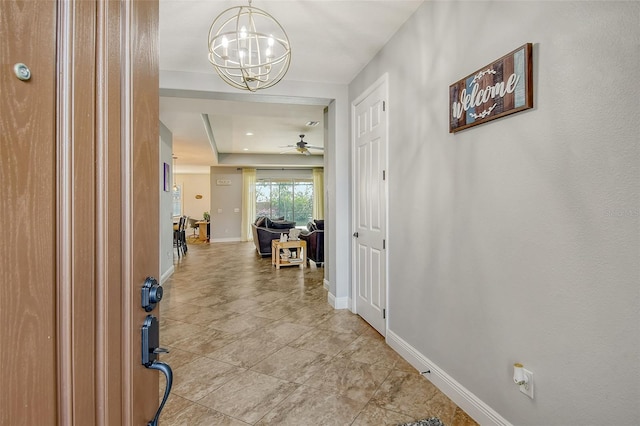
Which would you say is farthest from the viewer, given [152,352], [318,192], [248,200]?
[318,192]

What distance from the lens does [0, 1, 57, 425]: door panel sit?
0.37 m

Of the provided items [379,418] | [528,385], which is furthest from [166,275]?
[528,385]

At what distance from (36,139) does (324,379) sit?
2407mm

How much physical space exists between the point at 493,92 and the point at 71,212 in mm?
1907

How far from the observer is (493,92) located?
1.73 metres

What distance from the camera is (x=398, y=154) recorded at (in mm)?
2771

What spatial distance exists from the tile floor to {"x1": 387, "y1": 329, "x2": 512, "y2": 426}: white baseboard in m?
0.05

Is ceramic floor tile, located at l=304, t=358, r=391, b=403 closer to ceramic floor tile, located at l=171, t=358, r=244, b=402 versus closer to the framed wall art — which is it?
ceramic floor tile, located at l=171, t=358, r=244, b=402

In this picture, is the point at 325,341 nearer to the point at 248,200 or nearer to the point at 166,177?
the point at 166,177

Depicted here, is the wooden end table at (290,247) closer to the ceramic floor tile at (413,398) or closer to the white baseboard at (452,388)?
the white baseboard at (452,388)

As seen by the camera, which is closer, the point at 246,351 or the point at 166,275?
the point at 246,351

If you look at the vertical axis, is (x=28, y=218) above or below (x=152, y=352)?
above

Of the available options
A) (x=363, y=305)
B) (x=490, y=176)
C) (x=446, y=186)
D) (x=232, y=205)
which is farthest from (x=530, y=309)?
(x=232, y=205)

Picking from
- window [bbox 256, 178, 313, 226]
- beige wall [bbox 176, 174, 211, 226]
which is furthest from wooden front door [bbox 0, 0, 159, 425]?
beige wall [bbox 176, 174, 211, 226]
